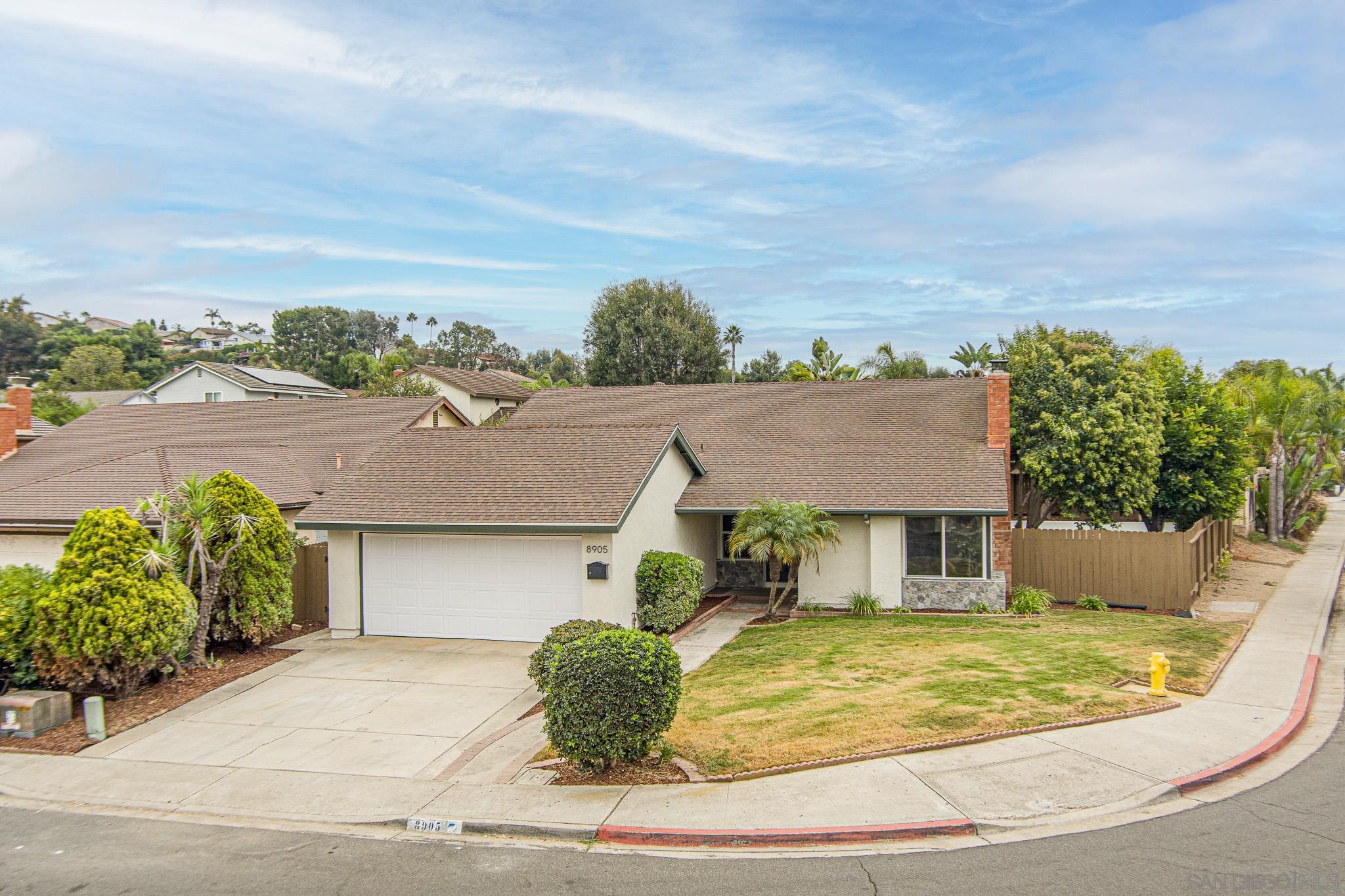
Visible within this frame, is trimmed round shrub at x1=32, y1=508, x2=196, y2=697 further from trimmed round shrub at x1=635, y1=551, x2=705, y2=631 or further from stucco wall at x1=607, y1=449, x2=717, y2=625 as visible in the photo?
trimmed round shrub at x1=635, y1=551, x2=705, y2=631

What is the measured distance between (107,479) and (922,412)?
753 inches

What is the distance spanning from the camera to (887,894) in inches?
272

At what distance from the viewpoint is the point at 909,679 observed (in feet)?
41.8

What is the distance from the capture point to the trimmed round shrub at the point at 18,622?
1187cm

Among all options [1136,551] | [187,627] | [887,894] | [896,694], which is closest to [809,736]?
[896,694]

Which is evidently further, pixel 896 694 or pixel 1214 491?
pixel 1214 491

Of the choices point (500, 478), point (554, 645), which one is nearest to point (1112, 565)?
point (500, 478)

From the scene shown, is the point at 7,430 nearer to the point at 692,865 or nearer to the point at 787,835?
the point at 692,865

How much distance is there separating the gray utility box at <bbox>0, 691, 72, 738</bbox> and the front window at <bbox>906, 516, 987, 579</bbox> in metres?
15.2

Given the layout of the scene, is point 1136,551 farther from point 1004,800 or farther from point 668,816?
point 668,816

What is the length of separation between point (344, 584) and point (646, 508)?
6.01 metres

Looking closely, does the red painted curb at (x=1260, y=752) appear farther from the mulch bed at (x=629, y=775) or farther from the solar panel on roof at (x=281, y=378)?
the solar panel on roof at (x=281, y=378)

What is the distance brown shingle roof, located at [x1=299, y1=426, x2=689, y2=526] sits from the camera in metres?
16.1

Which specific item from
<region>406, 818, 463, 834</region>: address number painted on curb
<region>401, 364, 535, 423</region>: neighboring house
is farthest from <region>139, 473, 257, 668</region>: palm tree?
<region>401, 364, 535, 423</region>: neighboring house
